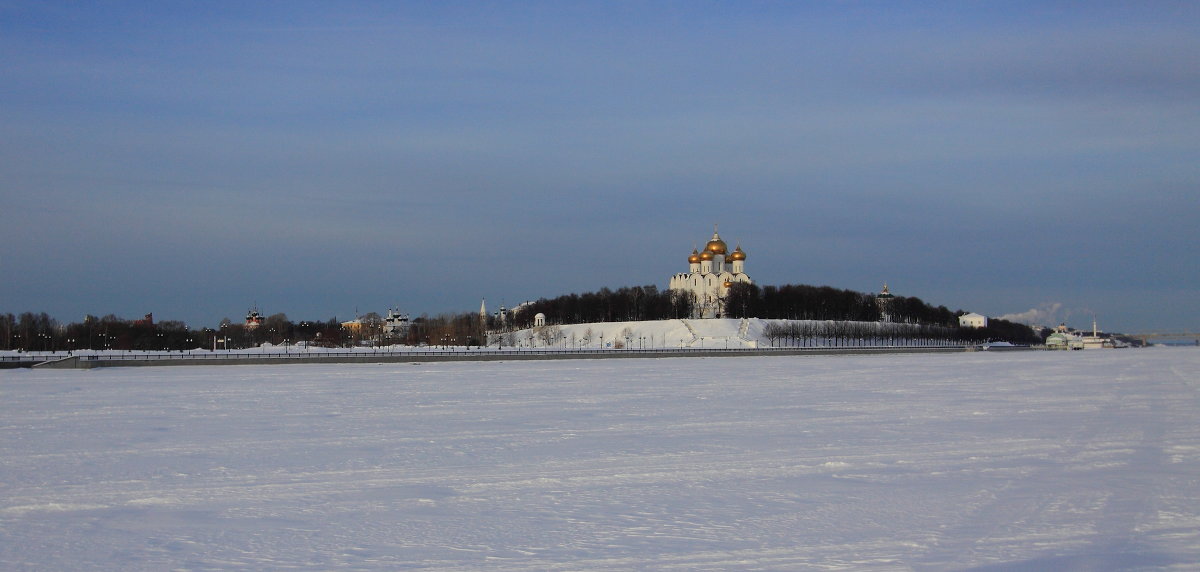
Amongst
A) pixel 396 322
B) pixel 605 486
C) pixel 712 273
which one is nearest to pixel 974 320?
pixel 712 273

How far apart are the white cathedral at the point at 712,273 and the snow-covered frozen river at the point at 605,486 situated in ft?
313

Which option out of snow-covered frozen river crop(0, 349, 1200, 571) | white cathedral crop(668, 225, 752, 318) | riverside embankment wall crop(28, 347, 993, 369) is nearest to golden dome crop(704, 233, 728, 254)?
white cathedral crop(668, 225, 752, 318)

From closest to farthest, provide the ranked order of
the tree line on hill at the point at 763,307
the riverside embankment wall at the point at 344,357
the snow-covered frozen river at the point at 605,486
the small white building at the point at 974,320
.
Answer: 1. the snow-covered frozen river at the point at 605,486
2. the riverside embankment wall at the point at 344,357
3. the tree line on hill at the point at 763,307
4. the small white building at the point at 974,320

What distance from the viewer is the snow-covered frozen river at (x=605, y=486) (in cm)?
823

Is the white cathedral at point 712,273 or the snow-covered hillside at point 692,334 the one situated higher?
the white cathedral at point 712,273

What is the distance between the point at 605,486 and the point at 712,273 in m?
109

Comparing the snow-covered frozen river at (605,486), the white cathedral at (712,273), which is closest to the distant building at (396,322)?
the white cathedral at (712,273)

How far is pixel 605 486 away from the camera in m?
11.3

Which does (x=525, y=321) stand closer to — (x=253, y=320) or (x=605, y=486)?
(x=253, y=320)

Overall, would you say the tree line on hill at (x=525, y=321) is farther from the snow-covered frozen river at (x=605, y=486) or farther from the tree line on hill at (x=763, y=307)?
the snow-covered frozen river at (x=605, y=486)

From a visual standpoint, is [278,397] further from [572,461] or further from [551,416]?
[572,461]

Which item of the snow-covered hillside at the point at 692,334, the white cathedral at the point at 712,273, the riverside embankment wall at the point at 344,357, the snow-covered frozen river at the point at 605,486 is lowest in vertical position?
the snow-covered frozen river at the point at 605,486

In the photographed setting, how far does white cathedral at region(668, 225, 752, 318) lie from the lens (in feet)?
386

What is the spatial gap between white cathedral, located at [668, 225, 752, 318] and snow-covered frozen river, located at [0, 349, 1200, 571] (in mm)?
95547
